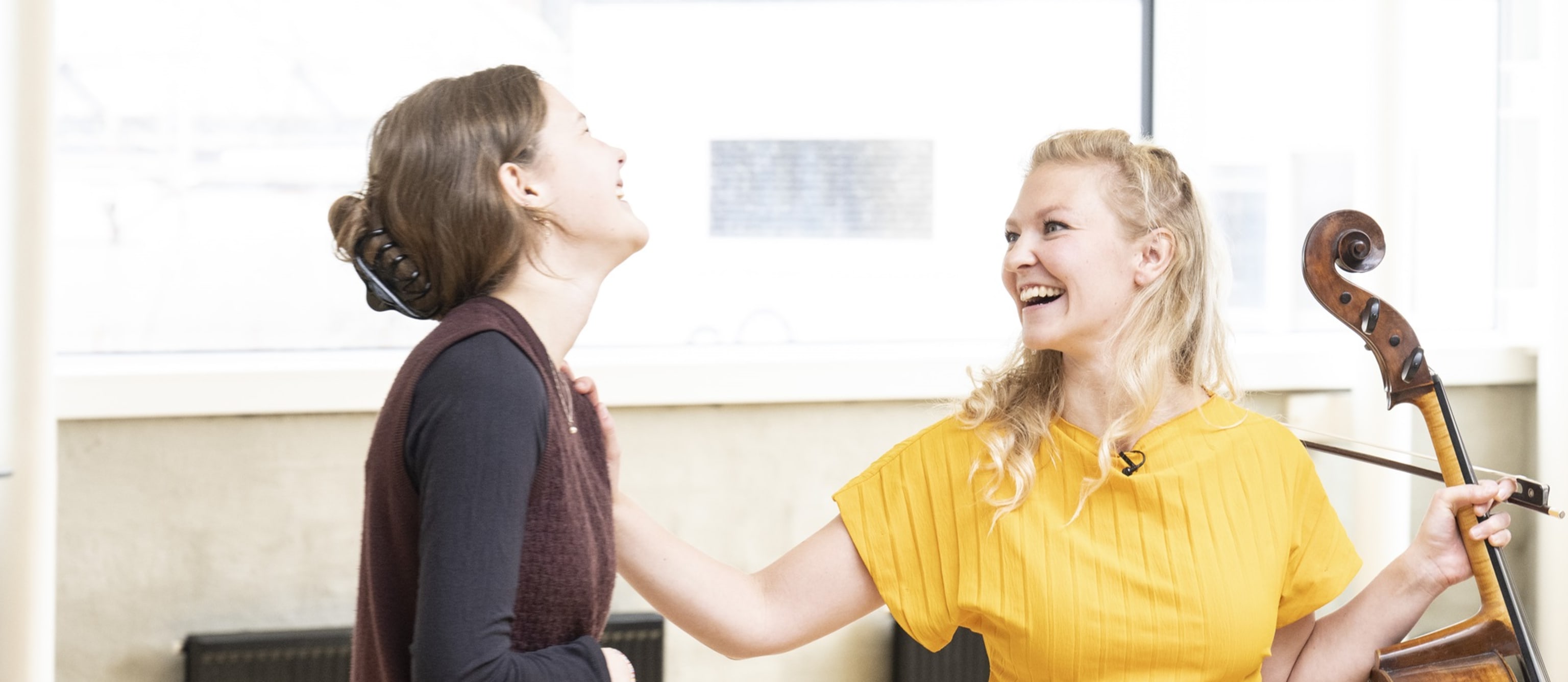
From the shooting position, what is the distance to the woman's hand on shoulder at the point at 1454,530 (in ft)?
4.85

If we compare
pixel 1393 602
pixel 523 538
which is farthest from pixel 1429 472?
pixel 523 538

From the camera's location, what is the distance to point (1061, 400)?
172 centimetres

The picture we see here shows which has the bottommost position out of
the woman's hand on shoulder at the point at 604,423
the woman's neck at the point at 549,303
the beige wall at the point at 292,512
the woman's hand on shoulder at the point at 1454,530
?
the beige wall at the point at 292,512

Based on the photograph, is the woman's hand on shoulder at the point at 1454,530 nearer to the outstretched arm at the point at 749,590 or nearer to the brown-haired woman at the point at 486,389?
→ the outstretched arm at the point at 749,590

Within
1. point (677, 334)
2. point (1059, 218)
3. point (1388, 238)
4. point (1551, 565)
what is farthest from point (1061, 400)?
point (1551, 565)

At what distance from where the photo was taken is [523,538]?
112cm

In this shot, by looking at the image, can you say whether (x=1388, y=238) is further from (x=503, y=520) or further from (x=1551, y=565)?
(x=503, y=520)

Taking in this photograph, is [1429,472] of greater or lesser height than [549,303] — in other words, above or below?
below

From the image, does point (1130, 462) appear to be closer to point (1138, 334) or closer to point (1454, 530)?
point (1138, 334)

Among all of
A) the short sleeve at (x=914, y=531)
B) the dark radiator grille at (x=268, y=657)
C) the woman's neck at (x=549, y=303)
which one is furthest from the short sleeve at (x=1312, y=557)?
the dark radiator grille at (x=268, y=657)

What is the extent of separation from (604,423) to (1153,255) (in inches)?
30.8

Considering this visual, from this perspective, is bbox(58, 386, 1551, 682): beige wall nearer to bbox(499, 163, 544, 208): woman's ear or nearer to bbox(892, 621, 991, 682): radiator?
bbox(892, 621, 991, 682): radiator

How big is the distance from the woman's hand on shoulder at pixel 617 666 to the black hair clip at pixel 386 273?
410 mm

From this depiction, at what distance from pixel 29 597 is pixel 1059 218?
188 centimetres
